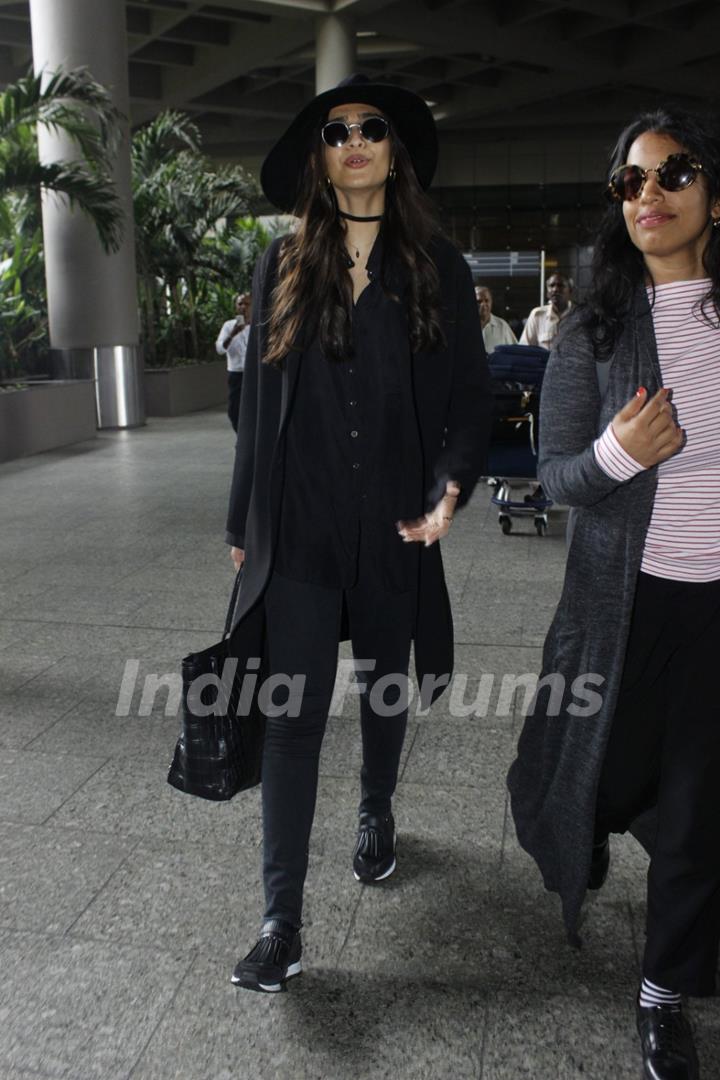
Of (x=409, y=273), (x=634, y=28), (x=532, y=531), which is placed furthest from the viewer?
(x=634, y=28)

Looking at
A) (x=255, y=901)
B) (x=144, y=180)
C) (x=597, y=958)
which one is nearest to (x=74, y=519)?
(x=255, y=901)

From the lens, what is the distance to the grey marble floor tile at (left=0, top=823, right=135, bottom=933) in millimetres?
2768

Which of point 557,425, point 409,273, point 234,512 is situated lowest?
point 234,512

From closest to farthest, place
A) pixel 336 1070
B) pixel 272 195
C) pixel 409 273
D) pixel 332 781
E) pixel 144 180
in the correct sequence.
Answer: pixel 336 1070, pixel 409 273, pixel 272 195, pixel 332 781, pixel 144 180

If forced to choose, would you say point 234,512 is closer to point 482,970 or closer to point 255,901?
point 255,901

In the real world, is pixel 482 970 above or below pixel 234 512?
below

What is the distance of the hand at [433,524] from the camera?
2.50m

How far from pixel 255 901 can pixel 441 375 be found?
4.58 ft

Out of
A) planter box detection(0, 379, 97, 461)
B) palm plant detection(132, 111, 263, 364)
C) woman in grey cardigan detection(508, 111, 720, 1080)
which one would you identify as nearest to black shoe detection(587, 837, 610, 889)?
woman in grey cardigan detection(508, 111, 720, 1080)

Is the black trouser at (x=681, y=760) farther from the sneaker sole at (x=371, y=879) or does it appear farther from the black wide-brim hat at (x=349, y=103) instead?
the black wide-brim hat at (x=349, y=103)

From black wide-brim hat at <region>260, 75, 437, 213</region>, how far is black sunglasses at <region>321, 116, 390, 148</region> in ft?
0.19

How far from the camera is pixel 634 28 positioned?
23.1m

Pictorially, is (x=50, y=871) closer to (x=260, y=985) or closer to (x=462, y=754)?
(x=260, y=985)

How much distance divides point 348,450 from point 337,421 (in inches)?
2.7
